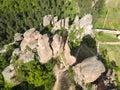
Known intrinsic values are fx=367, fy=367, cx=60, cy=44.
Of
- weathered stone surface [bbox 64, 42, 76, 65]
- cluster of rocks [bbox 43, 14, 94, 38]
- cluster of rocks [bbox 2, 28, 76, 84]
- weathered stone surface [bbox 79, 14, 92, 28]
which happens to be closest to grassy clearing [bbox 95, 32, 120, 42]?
cluster of rocks [bbox 43, 14, 94, 38]

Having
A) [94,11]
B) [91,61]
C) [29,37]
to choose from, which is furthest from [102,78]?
[94,11]

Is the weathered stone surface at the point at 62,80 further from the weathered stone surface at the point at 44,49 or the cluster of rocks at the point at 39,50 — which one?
the weathered stone surface at the point at 44,49

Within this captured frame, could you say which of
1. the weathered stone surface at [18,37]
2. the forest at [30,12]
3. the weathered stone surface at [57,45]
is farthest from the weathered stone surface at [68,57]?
the weathered stone surface at [18,37]

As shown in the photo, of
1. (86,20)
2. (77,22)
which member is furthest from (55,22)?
(86,20)

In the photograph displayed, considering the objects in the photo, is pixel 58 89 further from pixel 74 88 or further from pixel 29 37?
pixel 29 37

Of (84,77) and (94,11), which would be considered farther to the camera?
(94,11)

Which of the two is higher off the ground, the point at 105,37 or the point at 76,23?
the point at 76,23

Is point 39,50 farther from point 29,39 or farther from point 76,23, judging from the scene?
point 76,23
